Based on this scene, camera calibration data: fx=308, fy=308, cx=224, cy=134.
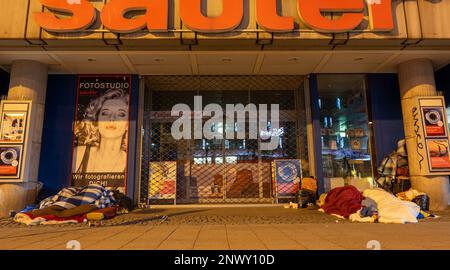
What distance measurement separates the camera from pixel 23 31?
17.3ft

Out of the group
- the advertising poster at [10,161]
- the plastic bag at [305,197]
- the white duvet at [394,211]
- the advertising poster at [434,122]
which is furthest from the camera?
the plastic bag at [305,197]

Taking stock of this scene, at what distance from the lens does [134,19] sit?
5.29 meters

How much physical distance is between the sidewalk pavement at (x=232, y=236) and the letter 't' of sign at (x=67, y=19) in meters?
3.25

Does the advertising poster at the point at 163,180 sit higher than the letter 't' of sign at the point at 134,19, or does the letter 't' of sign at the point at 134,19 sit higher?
the letter 't' of sign at the point at 134,19

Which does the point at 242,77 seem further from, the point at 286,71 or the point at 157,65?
the point at 157,65

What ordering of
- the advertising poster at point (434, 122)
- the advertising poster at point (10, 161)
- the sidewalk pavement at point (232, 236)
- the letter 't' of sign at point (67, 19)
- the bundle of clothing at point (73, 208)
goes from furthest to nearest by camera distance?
the advertising poster at point (434, 122)
the advertising poster at point (10, 161)
the letter 't' of sign at point (67, 19)
the bundle of clothing at point (73, 208)
the sidewalk pavement at point (232, 236)

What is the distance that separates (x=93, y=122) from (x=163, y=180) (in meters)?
2.05

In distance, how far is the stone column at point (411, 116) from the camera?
5.92 m

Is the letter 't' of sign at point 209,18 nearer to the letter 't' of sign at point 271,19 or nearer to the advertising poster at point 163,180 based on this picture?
the letter 't' of sign at point 271,19

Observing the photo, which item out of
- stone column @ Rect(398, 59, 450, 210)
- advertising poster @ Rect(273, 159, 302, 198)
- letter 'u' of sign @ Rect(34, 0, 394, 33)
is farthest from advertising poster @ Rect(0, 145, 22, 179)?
stone column @ Rect(398, 59, 450, 210)

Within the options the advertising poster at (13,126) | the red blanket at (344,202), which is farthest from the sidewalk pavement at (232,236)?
the advertising poster at (13,126)
